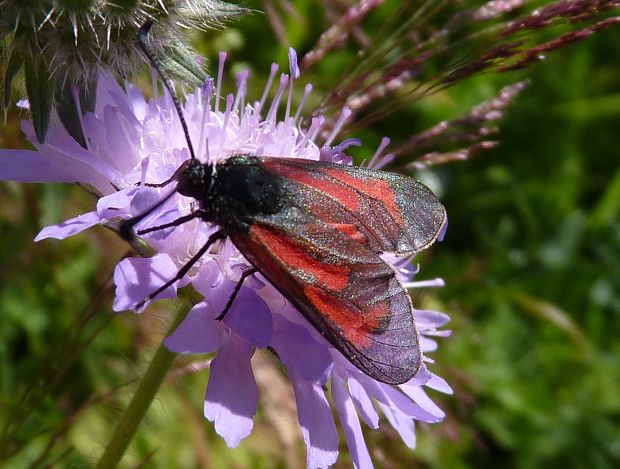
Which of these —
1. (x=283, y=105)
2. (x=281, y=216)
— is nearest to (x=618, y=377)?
(x=283, y=105)

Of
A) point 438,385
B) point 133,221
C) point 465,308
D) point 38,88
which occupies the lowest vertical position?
point 465,308

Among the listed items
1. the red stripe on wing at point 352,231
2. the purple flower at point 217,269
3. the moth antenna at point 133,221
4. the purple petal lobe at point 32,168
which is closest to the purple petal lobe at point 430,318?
the purple flower at point 217,269

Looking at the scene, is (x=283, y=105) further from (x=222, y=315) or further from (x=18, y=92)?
(x=222, y=315)

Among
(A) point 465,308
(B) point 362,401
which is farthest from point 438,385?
(A) point 465,308

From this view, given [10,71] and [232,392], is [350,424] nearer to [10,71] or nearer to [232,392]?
[232,392]

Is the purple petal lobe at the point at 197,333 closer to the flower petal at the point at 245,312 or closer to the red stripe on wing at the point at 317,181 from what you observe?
the flower petal at the point at 245,312

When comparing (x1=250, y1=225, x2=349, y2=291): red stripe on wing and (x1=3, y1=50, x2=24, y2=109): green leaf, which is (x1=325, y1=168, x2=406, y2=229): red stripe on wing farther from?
(x1=3, y1=50, x2=24, y2=109): green leaf
